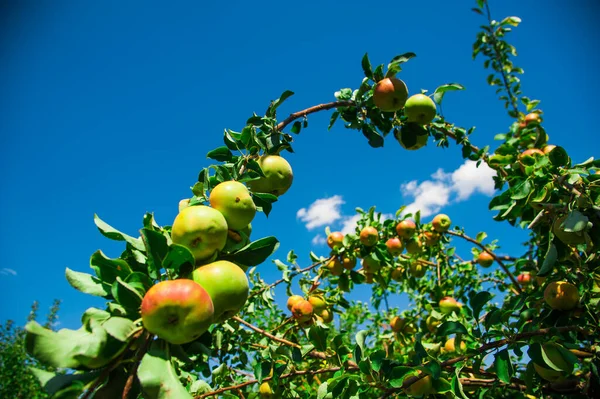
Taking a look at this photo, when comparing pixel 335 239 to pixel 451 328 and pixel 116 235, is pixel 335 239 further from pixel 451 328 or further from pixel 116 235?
pixel 116 235

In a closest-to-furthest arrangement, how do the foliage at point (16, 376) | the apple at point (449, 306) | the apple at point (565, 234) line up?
the apple at point (565, 234)
the apple at point (449, 306)
the foliage at point (16, 376)

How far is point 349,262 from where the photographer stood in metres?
3.52

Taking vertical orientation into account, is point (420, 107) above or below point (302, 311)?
above

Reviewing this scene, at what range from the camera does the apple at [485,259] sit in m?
4.31

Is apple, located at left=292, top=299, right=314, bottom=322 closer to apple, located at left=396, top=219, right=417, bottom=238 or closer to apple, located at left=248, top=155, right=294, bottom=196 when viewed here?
apple, located at left=396, top=219, right=417, bottom=238

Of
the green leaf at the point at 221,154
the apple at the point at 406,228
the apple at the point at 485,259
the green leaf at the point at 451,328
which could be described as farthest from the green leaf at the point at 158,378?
the apple at the point at 485,259

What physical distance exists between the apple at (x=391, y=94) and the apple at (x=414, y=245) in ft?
7.34

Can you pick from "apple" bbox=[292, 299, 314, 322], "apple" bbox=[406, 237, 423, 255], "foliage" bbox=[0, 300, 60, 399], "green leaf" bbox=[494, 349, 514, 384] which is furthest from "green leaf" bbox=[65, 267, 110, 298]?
"foliage" bbox=[0, 300, 60, 399]

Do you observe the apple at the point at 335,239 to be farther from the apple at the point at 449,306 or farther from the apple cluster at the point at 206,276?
the apple cluster at the point at 206,276

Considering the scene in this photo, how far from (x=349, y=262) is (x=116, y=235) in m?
2.56

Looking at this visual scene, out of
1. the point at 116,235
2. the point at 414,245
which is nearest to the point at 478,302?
the point at 116,235

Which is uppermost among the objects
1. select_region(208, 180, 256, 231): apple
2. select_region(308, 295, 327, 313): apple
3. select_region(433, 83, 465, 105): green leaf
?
select_region(433, 83, 465, 105): green leaf

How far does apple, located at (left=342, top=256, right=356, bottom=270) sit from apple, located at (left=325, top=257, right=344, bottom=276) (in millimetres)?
37

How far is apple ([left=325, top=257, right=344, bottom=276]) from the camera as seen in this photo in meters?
3.54
